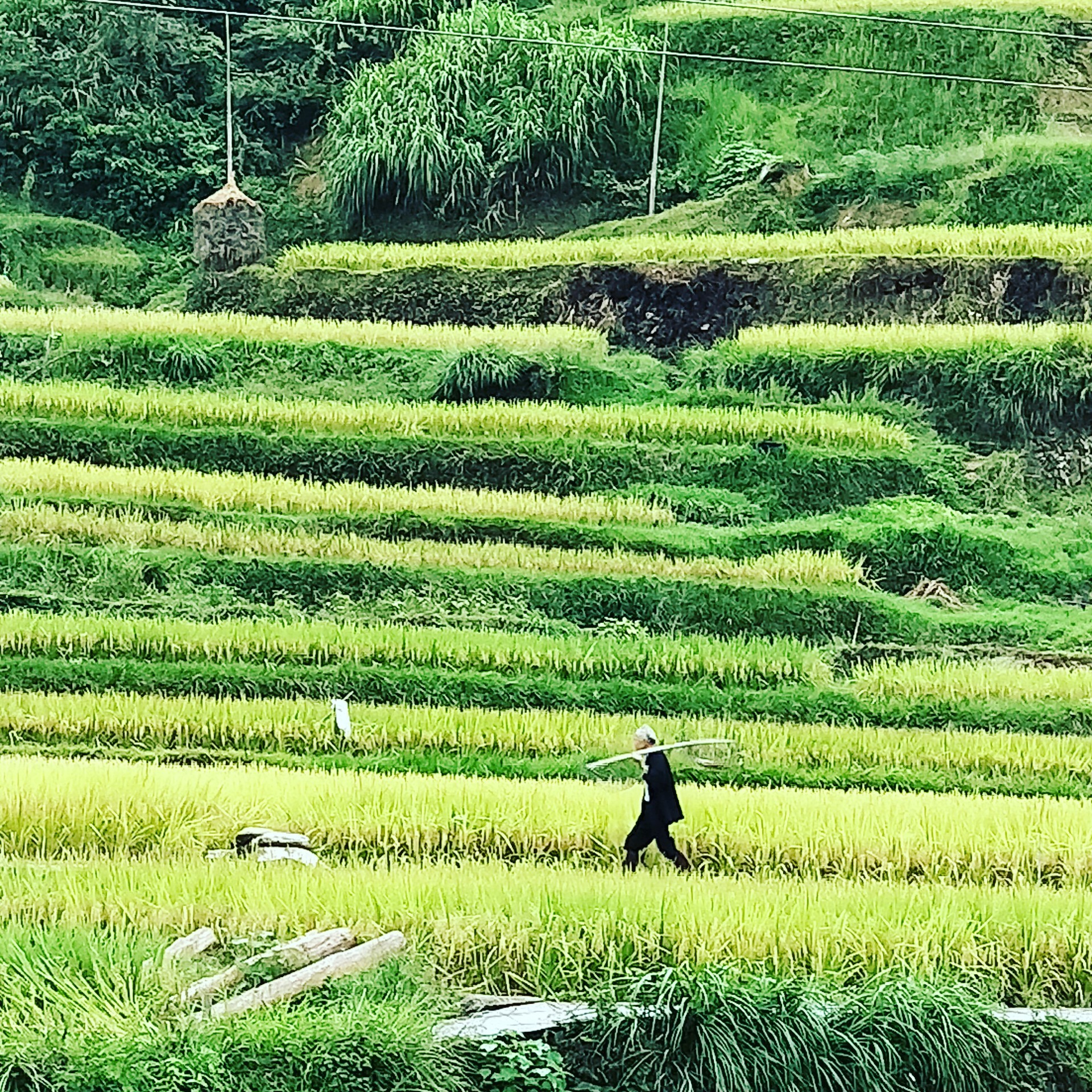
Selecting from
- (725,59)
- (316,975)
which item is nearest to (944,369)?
(725,59)

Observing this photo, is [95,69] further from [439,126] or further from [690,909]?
[690,909]

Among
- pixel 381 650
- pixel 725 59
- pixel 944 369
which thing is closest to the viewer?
pixel 381 650

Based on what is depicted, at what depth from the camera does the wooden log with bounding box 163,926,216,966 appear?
6.17m

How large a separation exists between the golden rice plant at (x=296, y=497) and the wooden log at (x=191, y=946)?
7.36 meters

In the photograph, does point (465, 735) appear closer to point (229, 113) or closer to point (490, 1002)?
point (490, 1002)

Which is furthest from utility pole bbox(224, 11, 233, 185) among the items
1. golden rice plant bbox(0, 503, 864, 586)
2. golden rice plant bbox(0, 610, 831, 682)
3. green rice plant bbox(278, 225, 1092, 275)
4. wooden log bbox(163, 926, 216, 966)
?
wooden log bbox(163, 926, 216, 966)

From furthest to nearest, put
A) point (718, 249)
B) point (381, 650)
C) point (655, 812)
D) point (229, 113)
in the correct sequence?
1. point (229, 113)
2. point (718, 249)
3. point (381, 650)
4. point (655, 812)

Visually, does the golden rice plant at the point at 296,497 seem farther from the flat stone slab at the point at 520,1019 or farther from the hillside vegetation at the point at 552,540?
the flat stone slab at the point at 520,1019

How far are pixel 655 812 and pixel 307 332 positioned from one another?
11.0m

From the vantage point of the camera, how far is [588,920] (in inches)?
261

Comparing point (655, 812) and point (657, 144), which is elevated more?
point (657, 144)

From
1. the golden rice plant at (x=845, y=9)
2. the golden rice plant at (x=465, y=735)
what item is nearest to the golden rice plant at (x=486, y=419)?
the golden rice plant at (x=465, y=735)

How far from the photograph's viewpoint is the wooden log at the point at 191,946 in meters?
6.17

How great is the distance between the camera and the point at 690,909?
6754 mm
